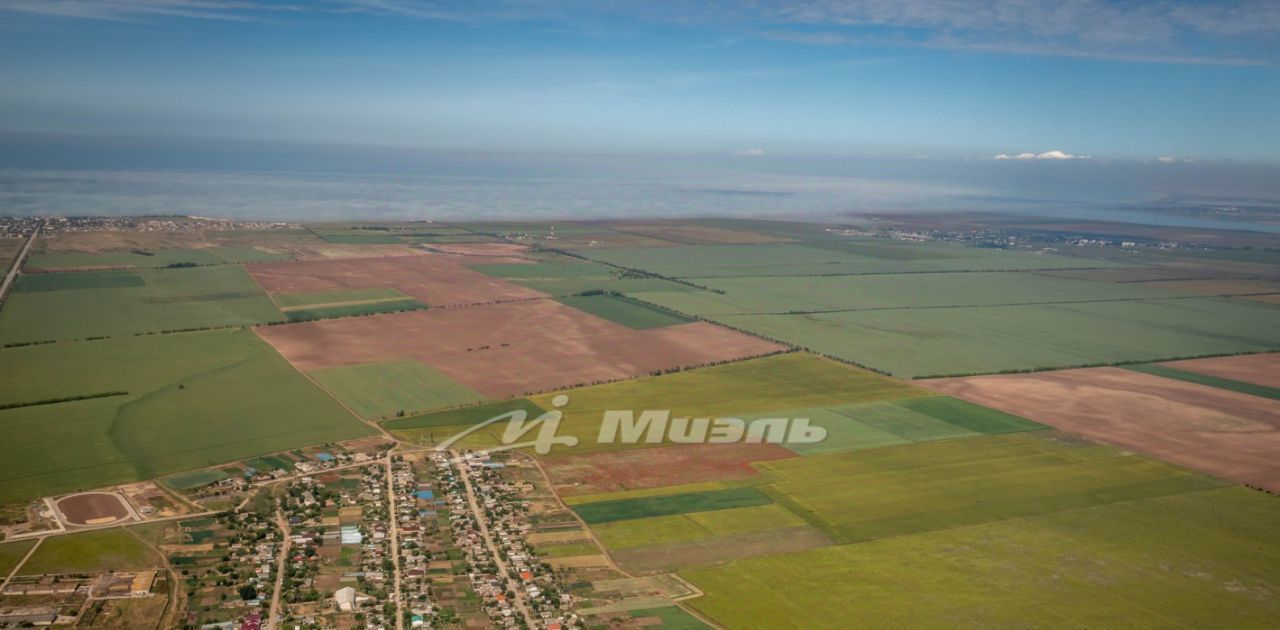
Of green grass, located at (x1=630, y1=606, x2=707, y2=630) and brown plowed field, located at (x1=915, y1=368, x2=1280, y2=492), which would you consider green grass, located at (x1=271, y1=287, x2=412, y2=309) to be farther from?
green grass, located at (x1=630, y1=606, x2=707, y2=630)

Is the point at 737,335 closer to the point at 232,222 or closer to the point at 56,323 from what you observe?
the point at 56,323

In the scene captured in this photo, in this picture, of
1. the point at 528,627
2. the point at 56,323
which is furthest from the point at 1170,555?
the point at 56,323

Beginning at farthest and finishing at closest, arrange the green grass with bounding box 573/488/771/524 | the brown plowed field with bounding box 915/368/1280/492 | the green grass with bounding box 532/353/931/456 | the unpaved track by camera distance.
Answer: the unpaved track
the green grass with bounding box 532/353/931/456
the brown plowed field with bounding box 915/368/1280/492
the green grass with bounding box 573/488/771/524

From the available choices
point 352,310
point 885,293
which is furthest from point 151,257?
point 885,293

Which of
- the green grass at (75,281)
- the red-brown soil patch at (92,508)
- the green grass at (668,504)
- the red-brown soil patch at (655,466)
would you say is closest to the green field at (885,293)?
the red-brown soil patch at (655,466)

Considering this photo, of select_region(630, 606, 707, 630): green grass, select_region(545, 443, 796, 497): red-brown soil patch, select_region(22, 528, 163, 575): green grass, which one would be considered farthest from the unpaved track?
select_region(630, 606, 707, 630): green grass

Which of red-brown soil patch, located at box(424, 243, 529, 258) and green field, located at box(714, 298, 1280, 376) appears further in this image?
red-brown soil patch, located at box(424, 243, 529, 258)

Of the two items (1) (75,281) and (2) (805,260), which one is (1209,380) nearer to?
(2) (805,260)
